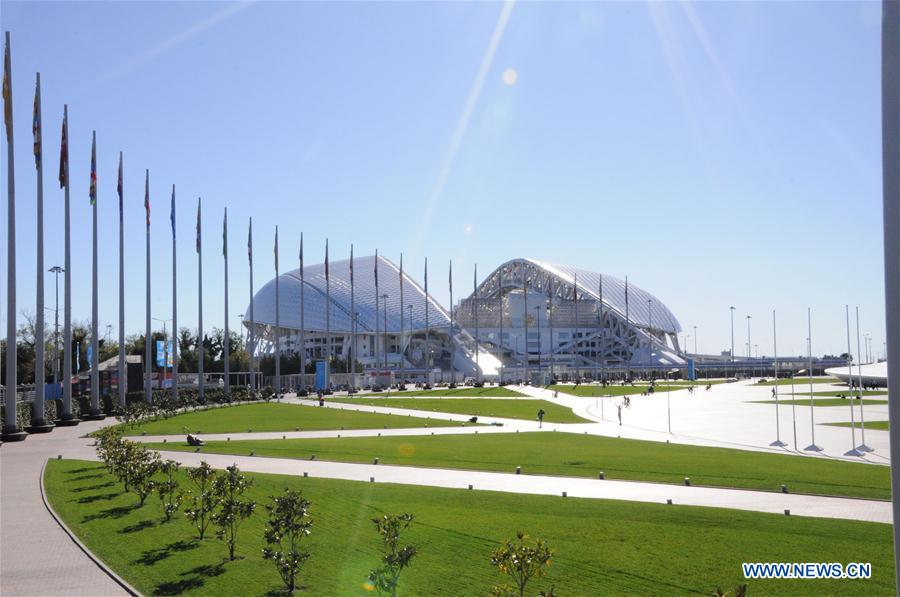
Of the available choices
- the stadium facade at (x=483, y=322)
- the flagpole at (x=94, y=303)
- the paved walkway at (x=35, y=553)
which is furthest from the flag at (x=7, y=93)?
the stadium facade at (x=483, y=322)

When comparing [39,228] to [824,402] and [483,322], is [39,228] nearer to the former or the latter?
[824,402]

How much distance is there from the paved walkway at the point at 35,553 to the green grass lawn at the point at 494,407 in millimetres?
32774

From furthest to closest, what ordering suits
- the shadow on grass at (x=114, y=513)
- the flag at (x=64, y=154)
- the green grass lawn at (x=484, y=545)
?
the flag at (x=64, y=154)
the shadow on grass at (x=114, y=513)
the green grass lawn at (x=484, y=545)

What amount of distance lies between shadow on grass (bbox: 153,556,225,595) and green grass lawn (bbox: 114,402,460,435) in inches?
1117

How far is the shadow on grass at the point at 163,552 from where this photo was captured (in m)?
13.3

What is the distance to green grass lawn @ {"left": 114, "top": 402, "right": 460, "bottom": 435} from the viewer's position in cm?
4228

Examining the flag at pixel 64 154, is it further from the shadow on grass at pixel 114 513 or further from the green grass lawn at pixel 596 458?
the shadow on grass at pixel 114 513

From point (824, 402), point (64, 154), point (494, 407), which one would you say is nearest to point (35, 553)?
point (64, 154)

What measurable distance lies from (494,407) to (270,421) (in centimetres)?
2010

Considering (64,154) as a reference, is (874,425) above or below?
below

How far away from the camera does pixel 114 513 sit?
17359 millimetres

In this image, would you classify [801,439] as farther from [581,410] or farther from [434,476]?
[581,410]

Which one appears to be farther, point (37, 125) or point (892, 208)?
point (37, 125)

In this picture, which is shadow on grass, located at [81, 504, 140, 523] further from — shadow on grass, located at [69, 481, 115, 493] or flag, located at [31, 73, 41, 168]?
flag, located at [31, 73, 41, 168]
